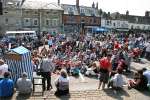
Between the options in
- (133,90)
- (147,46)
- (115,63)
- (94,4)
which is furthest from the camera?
(94,4)

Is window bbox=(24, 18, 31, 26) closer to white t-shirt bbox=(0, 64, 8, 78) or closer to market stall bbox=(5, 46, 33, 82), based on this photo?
market stall bbox=(5, 46, 33, 82)

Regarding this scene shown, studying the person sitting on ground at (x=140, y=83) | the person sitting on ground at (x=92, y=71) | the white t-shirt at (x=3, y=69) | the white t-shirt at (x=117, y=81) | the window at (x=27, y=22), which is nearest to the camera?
the white t-shirt at (x=117, y=81)

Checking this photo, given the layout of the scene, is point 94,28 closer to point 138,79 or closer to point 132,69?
point 132,69

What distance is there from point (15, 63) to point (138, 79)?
16.7 feet

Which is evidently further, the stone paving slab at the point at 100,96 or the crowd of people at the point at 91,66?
the crowd of people at the point at 91,66

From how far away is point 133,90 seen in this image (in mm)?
13031

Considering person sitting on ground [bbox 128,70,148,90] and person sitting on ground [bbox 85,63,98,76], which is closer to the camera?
person sitting on ground [bbox 128,70,148,90]

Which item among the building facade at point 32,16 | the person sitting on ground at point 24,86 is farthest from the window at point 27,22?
the person sitting on ground at point 24,86

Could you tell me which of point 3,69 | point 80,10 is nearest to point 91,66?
point 3,69

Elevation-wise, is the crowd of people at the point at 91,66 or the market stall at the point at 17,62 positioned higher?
the market stall at the point at 17,62

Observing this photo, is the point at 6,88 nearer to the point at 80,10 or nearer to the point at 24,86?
the point at 24,86

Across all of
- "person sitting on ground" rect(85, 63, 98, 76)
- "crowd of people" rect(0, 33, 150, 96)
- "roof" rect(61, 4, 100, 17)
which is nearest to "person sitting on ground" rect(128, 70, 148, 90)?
"crowd of people" rect(0, 33, 150, 96)

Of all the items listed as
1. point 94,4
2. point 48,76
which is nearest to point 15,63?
point 48,76

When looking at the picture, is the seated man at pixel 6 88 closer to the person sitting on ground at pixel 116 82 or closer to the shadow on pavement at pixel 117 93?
the shadow on pavement at pixel 117 93
